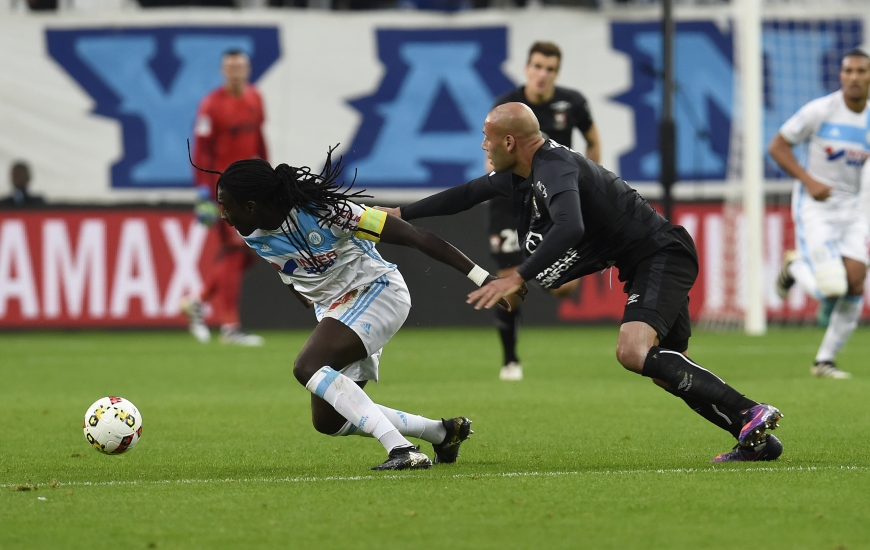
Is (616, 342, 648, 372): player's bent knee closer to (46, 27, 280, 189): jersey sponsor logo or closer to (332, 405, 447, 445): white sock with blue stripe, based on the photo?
(332, 405, 447, 445): white sock with blue stripe

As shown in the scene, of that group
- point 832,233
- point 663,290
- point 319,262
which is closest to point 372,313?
point 319,262

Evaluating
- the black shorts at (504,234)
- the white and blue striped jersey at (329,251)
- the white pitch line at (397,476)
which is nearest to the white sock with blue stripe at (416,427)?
the white pitch line at (397,476)

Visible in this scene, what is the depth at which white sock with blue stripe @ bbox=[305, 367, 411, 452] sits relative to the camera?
235 inches

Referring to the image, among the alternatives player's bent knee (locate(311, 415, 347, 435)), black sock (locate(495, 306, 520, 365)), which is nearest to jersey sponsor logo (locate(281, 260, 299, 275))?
player's bent knee (locate(311, 415, 347, 435))

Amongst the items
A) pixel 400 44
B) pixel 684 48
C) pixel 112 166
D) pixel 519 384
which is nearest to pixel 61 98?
pixel 112 166

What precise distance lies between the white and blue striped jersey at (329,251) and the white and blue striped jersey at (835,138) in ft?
17.5

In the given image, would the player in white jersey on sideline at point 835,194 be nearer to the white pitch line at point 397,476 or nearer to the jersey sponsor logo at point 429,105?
the white pitch line at point 397,476

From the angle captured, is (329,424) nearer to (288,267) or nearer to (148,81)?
(288,267)

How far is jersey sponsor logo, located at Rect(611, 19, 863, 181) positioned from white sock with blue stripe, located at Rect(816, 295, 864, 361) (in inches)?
330

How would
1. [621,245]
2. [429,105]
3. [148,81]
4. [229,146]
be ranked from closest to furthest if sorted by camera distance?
[621,245] → [229,146] → [148,81] → [429,105]

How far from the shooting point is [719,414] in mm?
→ 6117

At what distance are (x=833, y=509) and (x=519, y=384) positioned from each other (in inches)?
220

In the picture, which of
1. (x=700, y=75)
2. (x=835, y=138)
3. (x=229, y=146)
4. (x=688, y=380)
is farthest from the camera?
(x=700, y=75)

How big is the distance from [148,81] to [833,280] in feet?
36.4
